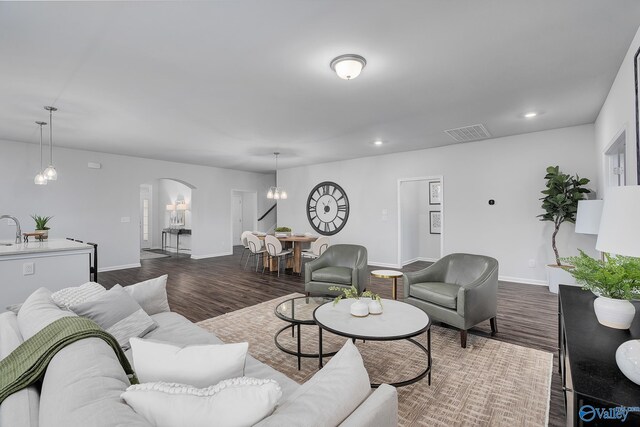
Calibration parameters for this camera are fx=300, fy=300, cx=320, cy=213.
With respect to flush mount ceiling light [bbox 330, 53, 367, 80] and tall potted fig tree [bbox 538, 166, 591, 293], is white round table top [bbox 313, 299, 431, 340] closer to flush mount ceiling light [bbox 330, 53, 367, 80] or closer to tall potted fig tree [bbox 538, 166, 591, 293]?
flush mount ceiling light [bbox 330, 53, 367, 80]

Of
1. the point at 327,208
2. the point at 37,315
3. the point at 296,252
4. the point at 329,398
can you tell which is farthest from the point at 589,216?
the point at 327,208

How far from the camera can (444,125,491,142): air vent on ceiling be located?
185 inches

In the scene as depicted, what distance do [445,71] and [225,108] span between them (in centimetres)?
257

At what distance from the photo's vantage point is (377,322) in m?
2.27

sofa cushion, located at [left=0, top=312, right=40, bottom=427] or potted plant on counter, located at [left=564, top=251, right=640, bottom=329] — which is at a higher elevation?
potted plant on counter, located at [left=564, top=251, right=640, bottom=329]

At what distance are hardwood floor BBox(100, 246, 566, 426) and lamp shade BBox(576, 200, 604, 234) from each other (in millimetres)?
1119

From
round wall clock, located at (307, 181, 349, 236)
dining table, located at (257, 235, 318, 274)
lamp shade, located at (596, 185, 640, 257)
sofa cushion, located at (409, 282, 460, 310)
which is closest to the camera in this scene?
lamp shade, located at (596, 185, 640, 257)

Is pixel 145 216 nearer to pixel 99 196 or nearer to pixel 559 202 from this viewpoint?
pixel 99 196

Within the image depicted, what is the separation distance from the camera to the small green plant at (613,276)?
1388 millimetres

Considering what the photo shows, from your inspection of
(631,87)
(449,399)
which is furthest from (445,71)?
(449,399)

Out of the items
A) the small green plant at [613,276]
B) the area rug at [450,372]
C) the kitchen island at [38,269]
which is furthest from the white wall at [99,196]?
the small green plant at [613,276]

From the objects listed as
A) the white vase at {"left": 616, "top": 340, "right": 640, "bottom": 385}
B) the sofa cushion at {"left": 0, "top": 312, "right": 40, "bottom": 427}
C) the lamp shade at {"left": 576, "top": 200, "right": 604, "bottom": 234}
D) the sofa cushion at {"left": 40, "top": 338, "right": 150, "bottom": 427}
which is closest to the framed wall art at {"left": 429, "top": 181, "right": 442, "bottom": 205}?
the lamp shade at {"left": 576, "top": 200, "right": 604, "bottom": 234}

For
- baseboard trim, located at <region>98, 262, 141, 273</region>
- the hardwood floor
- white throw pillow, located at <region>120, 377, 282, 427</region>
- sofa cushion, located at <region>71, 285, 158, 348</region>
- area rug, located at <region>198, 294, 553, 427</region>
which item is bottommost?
area rug, located at <region>198, 294, 553, 427</region>

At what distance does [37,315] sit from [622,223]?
2.72 metres
